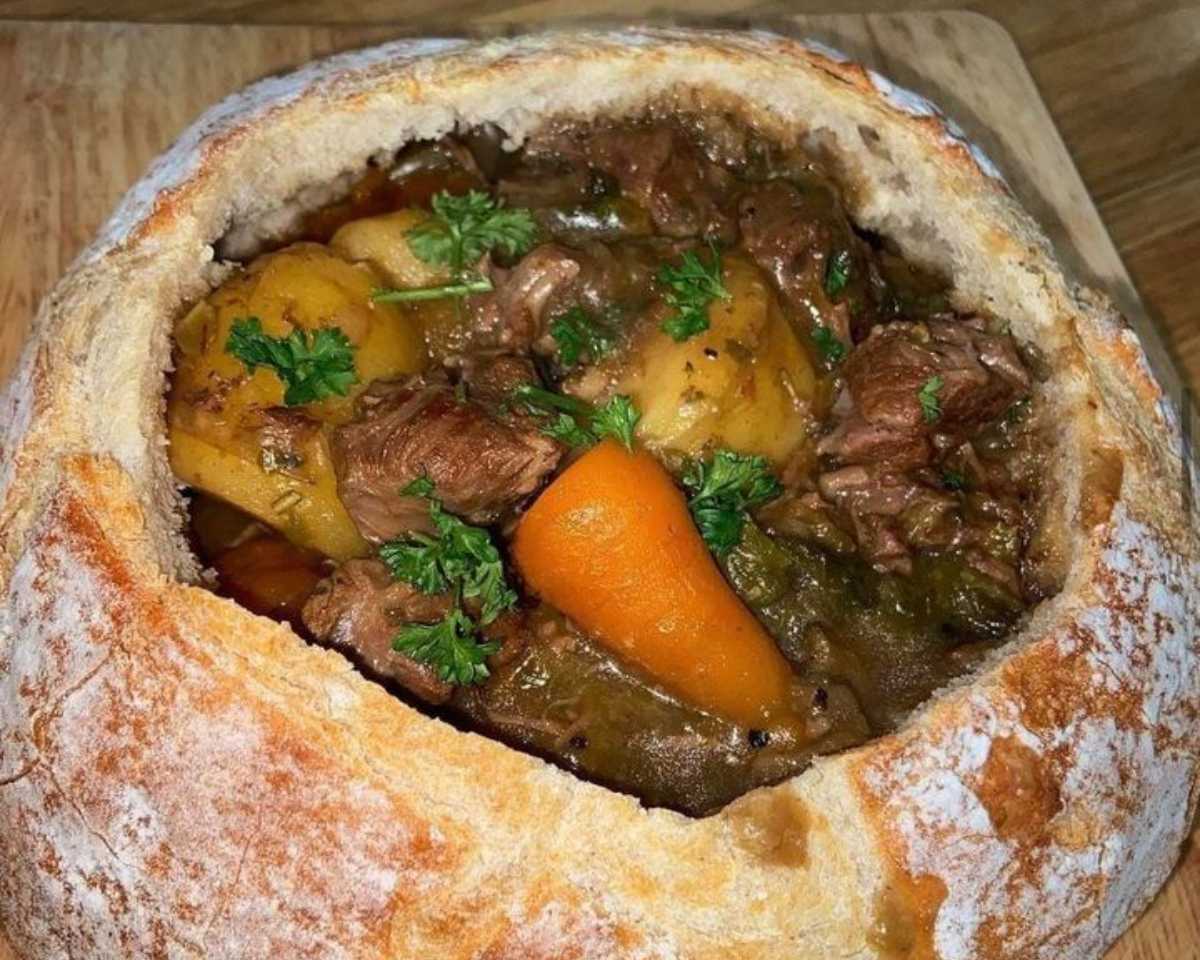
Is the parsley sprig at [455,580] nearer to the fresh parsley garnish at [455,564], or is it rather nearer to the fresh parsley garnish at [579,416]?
the fresh parsley garnish at [455,564]

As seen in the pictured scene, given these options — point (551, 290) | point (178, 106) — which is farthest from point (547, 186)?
point (178, 106)

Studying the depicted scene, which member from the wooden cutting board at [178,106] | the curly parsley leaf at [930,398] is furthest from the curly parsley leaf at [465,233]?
the wooden cutting board at [178,106]

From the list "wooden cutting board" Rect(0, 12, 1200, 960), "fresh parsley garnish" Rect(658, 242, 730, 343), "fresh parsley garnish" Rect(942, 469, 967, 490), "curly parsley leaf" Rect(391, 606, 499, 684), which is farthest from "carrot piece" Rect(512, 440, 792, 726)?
"wooden cutting board" Rect(0, 12, 1200, 960)

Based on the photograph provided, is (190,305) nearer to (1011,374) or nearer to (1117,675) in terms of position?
(1011,374)

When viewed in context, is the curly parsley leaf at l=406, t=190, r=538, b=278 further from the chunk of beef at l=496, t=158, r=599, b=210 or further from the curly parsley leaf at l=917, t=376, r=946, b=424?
the curly parsley leaf at l=917, t=376, r=946, b=424

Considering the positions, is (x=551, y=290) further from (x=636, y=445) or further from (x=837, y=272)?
(x=837, y=272)

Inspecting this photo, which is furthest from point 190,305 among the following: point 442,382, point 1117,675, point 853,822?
point 1117,675
